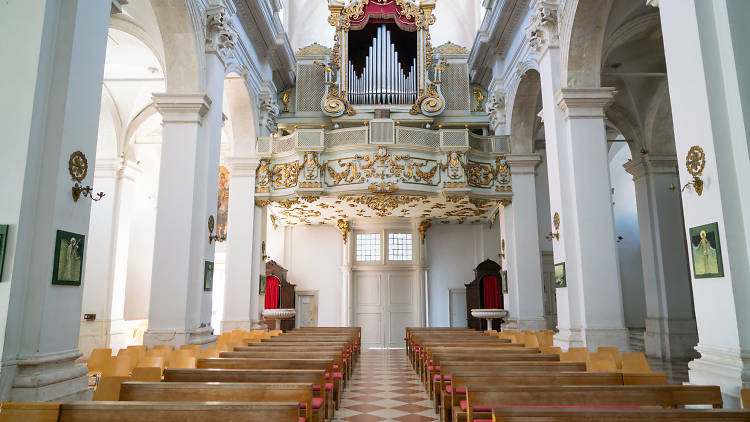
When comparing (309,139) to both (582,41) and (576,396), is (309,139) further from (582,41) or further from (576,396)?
(576,396)

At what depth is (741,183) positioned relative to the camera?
475 cm

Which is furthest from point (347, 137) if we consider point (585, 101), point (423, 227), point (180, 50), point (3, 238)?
point (3, 238)

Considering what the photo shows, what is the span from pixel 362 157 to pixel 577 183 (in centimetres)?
577

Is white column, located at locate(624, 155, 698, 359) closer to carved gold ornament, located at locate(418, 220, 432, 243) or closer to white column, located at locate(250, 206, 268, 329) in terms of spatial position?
carved gold ornament, located at locate(418, 220, 432, 243)

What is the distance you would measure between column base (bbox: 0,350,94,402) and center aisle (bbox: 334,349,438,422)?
2945 mm

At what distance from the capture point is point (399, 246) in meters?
18.8

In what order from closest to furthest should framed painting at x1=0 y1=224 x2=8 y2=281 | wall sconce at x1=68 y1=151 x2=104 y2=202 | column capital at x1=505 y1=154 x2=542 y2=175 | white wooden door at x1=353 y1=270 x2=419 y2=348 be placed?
framed painting at x1=0 y1=224 x2=8 y2=281
wall sconce at x1=68 y1=151 x2=104 y2=202
column capital at x1=505 y1=154 x2=542 y2=175
white wooden door at x1=353 y1=270 x2=419 y2=348

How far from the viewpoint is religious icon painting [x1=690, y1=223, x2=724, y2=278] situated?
15.8 feet

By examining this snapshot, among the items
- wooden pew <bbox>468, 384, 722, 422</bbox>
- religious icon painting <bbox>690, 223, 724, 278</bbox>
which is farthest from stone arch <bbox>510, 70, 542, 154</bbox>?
wooden pew <bbox>468, 384, 722, 422</bbox>

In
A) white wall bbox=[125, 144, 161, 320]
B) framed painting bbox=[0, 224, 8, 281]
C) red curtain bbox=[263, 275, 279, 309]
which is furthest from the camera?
red curtain bbox=[263, 275, 279, 309]

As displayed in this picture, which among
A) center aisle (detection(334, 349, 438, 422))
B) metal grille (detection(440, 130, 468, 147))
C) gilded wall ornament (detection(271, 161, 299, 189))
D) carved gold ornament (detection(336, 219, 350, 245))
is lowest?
center aisle (detection(334, 349, 438, 422))

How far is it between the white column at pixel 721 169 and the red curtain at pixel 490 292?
1183 cm

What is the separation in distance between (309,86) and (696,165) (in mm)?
13331

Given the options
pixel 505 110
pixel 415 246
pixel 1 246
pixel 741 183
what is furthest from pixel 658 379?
pixel 415 246
